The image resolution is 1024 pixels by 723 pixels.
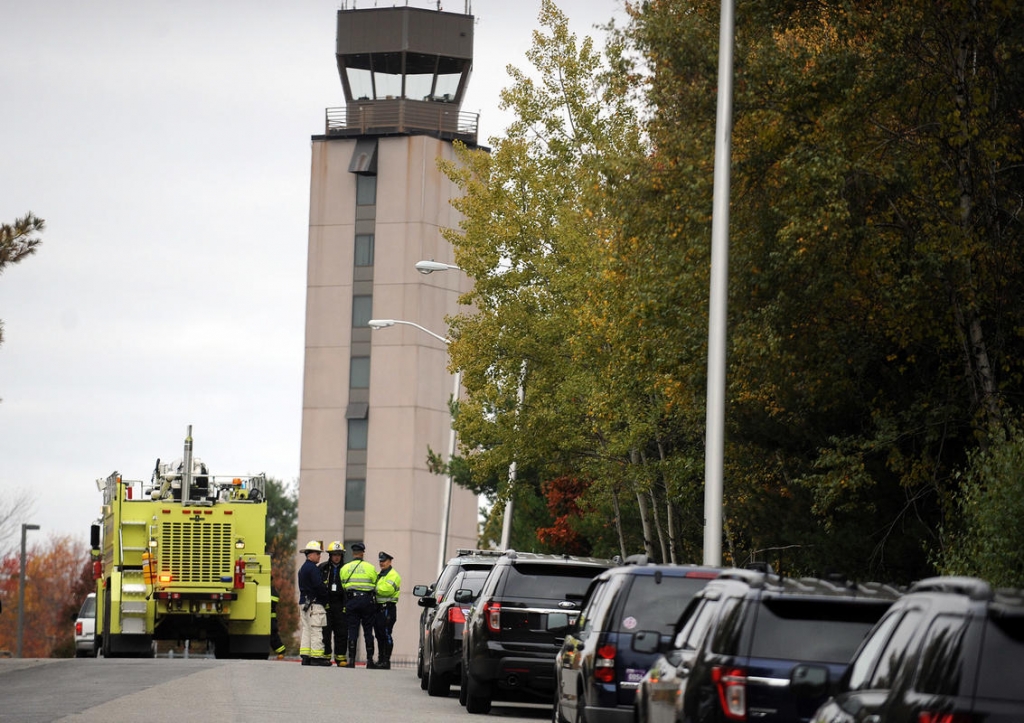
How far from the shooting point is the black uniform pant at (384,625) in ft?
95.1

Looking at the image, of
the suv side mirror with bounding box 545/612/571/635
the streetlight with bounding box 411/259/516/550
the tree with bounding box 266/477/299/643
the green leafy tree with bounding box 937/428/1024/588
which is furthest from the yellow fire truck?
the tree with bounding box 266/477/299/643

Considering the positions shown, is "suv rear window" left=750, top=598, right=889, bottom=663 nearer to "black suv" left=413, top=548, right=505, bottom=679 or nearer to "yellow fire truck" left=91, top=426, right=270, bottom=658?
"black suv" left=413, top=548, right=505, bottom=679

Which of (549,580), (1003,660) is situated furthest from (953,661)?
(549,580)

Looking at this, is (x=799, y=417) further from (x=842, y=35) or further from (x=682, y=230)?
(x=842, y=35)

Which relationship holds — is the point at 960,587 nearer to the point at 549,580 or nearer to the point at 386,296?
the point at 549,580

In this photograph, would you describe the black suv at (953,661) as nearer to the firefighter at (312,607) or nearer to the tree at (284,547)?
the firefighter at (312,607)

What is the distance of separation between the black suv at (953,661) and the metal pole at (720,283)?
42.2 feet

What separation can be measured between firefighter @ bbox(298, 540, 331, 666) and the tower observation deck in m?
53.1

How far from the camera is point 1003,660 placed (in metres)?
6.02

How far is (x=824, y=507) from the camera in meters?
21.4

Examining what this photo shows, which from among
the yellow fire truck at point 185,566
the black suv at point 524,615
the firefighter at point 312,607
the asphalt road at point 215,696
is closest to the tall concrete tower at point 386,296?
the yellow fire truck at point 185,566

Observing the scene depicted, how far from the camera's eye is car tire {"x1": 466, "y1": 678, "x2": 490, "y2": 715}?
1855 cm

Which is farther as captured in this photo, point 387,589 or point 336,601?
point 336,601

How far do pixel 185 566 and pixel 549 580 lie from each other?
14.8 meters
